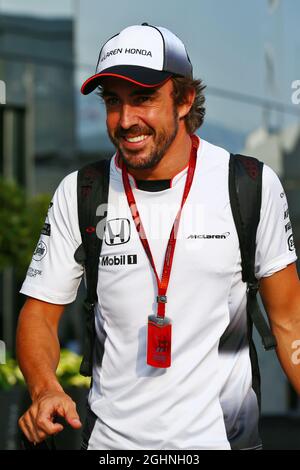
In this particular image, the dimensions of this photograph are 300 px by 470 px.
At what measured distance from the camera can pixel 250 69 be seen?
998 cm

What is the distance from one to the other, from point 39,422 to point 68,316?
10139 mm

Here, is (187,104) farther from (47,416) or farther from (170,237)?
(47,416)

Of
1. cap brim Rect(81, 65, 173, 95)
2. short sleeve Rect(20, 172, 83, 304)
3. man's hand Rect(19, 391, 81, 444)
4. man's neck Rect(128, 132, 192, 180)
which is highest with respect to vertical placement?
cap brim Rect(81, 65, 173, 95)

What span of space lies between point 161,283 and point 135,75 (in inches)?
25.6

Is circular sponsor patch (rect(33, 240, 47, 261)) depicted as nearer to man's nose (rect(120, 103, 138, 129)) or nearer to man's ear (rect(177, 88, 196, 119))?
man's nose (rect(120, 103, 138, 129))

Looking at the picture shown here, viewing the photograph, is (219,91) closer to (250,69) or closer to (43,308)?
(250,69)

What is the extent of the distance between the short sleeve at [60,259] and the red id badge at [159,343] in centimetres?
35

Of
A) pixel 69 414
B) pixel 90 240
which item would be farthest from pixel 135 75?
pixel 69 414

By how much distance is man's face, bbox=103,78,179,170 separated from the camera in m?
2.99

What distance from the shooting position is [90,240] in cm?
310

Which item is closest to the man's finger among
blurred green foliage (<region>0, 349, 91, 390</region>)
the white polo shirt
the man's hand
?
the man's hand
